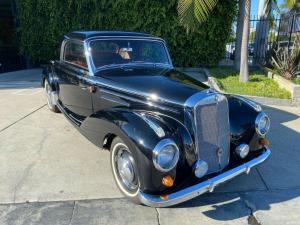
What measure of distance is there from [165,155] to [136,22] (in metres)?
9.56

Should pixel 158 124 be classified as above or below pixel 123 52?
below

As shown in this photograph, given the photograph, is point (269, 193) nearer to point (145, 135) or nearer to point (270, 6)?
point (145, 135)

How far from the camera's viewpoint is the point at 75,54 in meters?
4.89

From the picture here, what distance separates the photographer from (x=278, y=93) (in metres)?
7.73

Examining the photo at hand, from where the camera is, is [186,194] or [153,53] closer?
[186,194]

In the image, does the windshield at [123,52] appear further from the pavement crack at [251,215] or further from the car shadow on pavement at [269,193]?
the pavement crack at [251,215]

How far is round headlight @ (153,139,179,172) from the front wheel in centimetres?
31

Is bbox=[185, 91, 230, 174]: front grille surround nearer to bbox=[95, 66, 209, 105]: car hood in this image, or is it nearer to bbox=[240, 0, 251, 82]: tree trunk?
bbox=[95, 66, 209, 105]: car hood

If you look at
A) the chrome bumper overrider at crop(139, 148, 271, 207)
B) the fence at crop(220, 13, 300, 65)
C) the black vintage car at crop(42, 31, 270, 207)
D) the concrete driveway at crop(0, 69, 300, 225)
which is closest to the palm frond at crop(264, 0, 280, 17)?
the fence at crop(220, 13, 300, 65)

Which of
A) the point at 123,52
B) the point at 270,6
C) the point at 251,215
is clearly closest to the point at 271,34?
the point at 270,6

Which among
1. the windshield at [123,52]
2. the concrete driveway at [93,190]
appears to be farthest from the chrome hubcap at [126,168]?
the windshield at [123,52]

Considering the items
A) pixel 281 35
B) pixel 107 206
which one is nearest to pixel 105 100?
pixel 107 206

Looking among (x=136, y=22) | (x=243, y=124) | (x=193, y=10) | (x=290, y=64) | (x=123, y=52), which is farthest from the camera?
(x=136, y=22)

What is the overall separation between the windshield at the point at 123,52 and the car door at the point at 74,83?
0.77 ft
